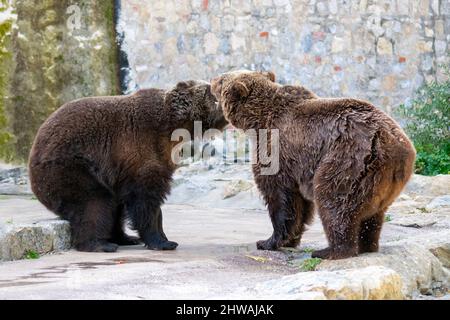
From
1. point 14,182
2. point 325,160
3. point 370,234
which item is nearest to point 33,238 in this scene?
point 325,160

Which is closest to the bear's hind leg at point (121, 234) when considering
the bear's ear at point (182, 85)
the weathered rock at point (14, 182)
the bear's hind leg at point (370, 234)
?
the bear's ear at point (182, 85)

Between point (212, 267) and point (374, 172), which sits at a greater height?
point (374, 172)

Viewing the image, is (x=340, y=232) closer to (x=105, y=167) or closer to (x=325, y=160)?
(x=325, y=160)

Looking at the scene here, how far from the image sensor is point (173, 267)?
6344mm

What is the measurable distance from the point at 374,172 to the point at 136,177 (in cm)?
227

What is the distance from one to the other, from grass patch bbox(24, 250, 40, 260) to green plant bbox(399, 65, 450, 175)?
23.0ft

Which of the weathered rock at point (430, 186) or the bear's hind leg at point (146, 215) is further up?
the bear's hind leg at point (146, 215)

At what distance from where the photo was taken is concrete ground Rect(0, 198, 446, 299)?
17.5 ft

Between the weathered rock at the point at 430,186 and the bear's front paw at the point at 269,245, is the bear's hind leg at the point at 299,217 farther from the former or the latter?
the weathered rock at the point at 430,186

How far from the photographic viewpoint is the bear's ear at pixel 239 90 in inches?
297

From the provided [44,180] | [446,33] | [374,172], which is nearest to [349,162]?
[374,172]

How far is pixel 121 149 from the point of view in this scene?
7.68 metres

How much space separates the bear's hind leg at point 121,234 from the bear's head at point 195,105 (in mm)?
1003
